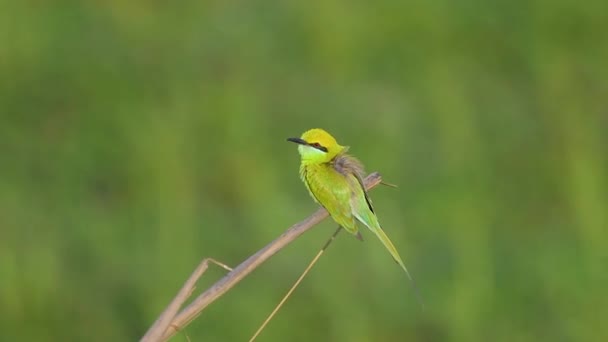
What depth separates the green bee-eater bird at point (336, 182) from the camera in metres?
2.81

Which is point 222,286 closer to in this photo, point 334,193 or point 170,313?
point 170,313

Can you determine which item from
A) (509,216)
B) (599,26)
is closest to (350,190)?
(509,216)

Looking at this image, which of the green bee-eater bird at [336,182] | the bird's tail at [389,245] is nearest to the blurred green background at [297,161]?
the green bee-eater bird at [336,182]

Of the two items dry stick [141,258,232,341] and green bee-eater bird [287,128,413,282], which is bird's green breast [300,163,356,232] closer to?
green bee-eater bird [287,128,413,282]

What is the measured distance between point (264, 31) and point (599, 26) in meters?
1.53

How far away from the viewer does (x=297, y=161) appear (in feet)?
17.9

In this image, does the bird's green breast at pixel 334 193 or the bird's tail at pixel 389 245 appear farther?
the bird's green breast at pixel 334 193

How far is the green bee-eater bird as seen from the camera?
2807mm

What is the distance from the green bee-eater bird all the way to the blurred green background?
71.8 inches

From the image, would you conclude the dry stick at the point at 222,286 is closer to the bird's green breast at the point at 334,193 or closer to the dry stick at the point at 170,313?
the dry stick at the point at 170,313

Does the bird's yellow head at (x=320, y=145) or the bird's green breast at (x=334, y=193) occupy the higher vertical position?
the bird's yellow head at (x=320, y=145)

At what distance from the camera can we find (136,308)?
4.83 metres

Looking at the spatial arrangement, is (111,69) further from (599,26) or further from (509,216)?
(599,26)

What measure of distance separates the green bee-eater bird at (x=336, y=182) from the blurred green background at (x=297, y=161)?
1.82 m
